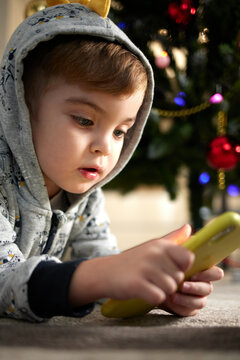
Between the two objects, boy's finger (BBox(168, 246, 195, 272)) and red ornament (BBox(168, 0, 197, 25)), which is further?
red ornament (BBox(168, 0, 197, 25))

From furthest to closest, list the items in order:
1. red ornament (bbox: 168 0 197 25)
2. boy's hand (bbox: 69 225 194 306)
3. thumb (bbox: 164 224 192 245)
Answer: red ornament (bbox: 168 0 197 25) < thumb (bbox: 164 224 192 245) < boy's hand (bbox: 69 225 194 306)

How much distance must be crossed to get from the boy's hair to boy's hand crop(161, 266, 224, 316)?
307 millimetres

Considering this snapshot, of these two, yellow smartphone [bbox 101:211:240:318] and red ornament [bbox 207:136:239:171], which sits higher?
red ornament [bbox 207:136:239:171]

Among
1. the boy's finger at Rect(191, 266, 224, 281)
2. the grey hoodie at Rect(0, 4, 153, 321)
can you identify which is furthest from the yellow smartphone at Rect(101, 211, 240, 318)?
the grey hoodie at Rect(0, 4, 153, 321)

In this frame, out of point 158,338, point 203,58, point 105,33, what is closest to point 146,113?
point 105,33

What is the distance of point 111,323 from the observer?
0.58 m

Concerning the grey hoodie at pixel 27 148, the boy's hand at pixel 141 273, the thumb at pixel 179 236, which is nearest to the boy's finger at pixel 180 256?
the boy's hand at pixel 141 273

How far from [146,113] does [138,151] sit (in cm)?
45

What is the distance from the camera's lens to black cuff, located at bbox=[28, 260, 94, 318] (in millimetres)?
531

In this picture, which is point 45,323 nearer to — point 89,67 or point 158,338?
point 158,338

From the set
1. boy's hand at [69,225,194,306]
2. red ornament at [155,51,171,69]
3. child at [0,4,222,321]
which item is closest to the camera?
boy's hand at [69,225,194,306]

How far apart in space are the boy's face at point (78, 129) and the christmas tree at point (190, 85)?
0.52 meters

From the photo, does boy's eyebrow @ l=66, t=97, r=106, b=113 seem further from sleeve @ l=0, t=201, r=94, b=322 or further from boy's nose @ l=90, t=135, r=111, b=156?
sleeve @ l=0, t=201, r=94, b=322

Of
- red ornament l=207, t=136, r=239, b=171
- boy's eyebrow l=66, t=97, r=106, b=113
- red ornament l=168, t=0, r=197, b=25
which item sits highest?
red ornament l=168, t=0, r=197, b=25
